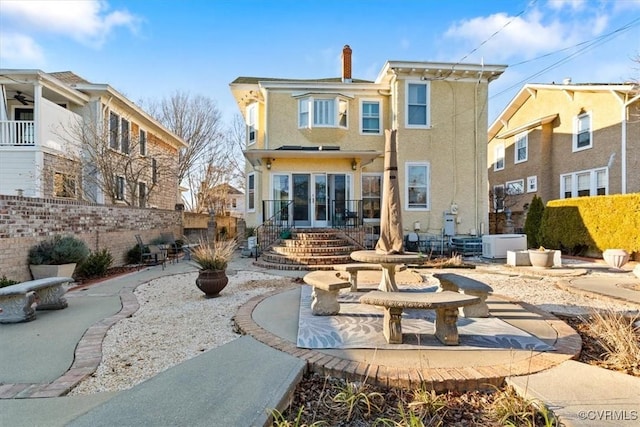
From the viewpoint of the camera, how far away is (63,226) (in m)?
8.41

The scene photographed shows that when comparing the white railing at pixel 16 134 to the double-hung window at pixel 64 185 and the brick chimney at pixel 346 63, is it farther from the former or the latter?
the brick chimney at pixel 346 63

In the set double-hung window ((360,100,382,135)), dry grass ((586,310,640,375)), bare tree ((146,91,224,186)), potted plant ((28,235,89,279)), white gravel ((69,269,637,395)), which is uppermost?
bare tree ((146,91,224,186))

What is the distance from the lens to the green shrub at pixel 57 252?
745cm

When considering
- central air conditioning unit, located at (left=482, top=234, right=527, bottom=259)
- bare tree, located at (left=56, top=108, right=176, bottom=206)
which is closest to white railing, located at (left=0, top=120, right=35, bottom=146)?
bare tree, located at (left=56, top=108, right=176, bottom=206)

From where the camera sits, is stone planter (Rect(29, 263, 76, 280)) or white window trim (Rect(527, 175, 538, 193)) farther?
white window trim (Rect(527, 175, 538, 193))

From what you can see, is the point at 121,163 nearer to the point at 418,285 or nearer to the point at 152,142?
the point at 152,142

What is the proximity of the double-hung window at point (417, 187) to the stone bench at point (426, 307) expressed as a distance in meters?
11.0

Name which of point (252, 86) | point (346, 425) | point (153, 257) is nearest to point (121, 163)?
point (153, 257)

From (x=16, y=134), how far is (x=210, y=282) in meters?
12.4

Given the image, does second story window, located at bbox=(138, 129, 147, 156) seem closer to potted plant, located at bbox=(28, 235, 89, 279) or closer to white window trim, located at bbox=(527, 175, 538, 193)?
potted plant, located at bbox=(28, 235, 89, 279)

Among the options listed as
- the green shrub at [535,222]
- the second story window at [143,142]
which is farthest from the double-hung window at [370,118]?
the second story window at [143,142]

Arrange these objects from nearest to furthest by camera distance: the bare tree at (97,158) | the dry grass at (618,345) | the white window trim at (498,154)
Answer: the dry grass at (618,345)
the bare tree at (97,158)
the white window trim at (498,154)

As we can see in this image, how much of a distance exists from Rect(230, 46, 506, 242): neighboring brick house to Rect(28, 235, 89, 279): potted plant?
7387 millimetres

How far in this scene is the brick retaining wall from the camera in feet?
22.5
